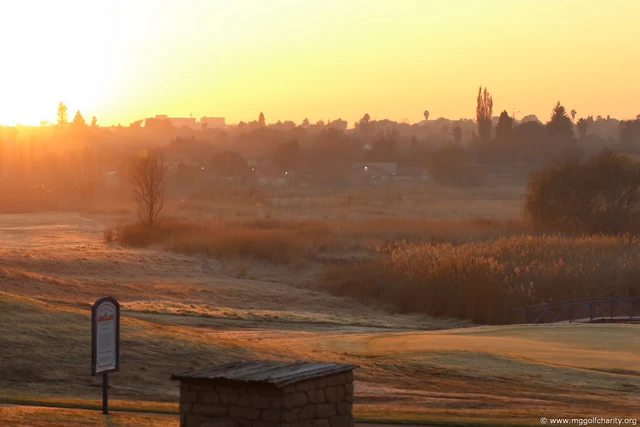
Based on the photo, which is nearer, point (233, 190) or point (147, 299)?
point (147, 299)

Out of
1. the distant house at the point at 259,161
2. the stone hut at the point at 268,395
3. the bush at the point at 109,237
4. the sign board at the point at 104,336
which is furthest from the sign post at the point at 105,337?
the distant house at the point at 259,161

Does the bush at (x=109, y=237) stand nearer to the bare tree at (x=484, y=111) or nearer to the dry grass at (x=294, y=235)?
the dry grass at (x=294, y=235)

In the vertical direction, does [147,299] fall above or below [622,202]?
below

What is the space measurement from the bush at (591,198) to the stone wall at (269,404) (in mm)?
51601

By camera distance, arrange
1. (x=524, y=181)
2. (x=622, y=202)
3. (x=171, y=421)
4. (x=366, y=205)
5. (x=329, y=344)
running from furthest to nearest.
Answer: (x=524, y=181) < (x=366, y=205) < (x=622, y=202) < (x=329, y=344) < (x=171, y=421)

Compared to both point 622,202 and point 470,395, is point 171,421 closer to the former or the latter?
point 470,395

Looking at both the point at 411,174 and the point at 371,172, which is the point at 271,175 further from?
the point at 411,174

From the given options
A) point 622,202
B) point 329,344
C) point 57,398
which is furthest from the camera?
point 622,202

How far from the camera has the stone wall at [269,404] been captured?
11.1 m

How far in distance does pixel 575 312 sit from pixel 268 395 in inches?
1020

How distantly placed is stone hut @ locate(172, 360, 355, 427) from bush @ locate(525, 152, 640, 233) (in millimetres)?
51628

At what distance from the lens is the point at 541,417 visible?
51.0ft

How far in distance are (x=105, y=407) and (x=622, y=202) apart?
5186 cm

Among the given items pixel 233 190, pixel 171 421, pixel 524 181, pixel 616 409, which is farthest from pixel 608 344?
pixel 524 181
